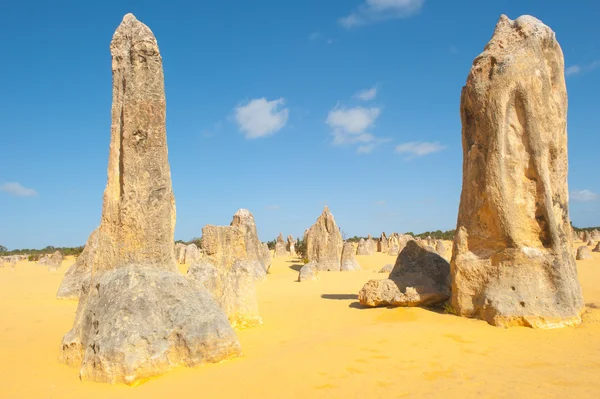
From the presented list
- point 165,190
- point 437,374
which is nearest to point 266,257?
point 165,190

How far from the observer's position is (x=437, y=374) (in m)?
4.32

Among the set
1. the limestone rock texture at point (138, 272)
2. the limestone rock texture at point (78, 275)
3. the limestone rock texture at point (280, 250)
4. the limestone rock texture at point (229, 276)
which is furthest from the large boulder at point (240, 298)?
the limestone rock texture at point (280, 250)

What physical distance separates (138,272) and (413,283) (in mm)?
5000

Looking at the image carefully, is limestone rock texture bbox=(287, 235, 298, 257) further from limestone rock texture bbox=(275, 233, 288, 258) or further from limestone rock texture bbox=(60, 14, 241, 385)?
limestone rock texture bbox=(60, 14, 241, 385)

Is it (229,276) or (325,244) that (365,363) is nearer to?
(229,276)

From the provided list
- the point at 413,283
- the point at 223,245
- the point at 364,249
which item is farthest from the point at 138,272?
the point at 364,249

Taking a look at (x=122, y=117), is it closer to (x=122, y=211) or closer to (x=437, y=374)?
(x=122, y=211)

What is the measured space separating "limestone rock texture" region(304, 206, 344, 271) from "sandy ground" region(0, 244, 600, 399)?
1324 cm

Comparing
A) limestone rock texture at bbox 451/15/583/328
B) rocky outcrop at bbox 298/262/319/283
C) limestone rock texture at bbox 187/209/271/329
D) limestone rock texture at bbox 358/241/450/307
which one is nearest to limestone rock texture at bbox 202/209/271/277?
limestone rock texture at bbox 187/209/271/329

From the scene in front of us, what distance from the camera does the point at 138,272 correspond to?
5.07 metres

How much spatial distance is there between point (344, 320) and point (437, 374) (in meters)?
3.18

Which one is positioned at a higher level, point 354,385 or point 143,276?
point 143,276

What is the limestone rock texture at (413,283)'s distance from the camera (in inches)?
308

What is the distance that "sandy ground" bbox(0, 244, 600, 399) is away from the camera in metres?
3.92
